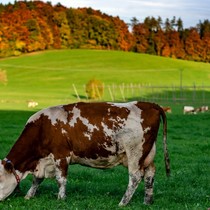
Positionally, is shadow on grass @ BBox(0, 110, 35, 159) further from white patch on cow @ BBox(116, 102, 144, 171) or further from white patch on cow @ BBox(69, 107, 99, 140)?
white patch on cow @ BBox(116, 102, 144, 171)

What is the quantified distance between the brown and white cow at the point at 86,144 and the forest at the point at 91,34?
10783cm

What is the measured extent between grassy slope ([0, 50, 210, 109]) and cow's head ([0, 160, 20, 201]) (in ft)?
222

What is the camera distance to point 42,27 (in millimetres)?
118500

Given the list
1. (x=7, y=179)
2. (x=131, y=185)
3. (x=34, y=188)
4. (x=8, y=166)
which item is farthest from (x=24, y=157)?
(x=131, y=185)

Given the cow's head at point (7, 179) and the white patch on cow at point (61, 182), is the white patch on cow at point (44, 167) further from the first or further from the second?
the cow's head at point (7, 179)

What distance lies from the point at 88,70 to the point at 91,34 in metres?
25.3

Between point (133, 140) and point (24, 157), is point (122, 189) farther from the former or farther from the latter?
point (24, 157)

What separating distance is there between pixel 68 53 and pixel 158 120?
355 feet

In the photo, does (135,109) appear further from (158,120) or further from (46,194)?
(46,194)

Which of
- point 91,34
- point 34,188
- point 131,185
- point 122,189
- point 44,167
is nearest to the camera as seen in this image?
point 131,185

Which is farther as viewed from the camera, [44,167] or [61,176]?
[44,167]

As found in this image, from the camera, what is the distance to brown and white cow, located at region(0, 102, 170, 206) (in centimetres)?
954

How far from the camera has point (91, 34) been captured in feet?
412

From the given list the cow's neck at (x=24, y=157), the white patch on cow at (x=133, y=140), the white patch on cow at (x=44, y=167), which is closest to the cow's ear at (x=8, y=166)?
the cow's neck at (x=24, y=157)
